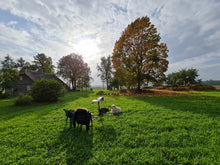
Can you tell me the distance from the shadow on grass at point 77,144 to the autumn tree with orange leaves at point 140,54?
1183cm

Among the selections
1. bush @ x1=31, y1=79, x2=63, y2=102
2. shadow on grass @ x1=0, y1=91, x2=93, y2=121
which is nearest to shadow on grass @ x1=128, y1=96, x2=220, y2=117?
shadow on grass @ x1=0, y1=91, x2=93, y2=121

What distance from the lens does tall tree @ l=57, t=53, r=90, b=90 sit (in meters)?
30.5

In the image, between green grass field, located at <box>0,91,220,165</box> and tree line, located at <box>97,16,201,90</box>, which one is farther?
tree line, located at <box>97,16,201,90</box>

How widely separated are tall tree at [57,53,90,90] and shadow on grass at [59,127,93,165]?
95.4 feet

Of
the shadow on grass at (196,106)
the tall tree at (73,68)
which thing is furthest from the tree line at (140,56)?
the tall tree at (73,68)

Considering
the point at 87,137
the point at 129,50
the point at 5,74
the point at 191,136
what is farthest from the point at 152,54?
the point at 5,74

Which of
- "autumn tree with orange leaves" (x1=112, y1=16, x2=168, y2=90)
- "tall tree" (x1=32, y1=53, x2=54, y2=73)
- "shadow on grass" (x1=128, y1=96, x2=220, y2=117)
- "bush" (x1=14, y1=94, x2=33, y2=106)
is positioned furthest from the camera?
"tall tree" (x1=32, y1=53, x2=54, y2=73)

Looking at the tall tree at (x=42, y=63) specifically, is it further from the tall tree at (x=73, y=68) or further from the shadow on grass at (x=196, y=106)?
the shadow on grass at (x=196, y=106)

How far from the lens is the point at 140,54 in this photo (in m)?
13.9

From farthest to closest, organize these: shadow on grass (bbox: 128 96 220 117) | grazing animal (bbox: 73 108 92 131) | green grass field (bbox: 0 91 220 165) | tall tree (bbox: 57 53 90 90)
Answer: tall tree (bbox: 57 53 90 90) < shadow on grass (bbox: 128 96 220 117) < grazing animal (bbox: 73 108 92 131) < green grass field (bbox: 0 91 220 165)

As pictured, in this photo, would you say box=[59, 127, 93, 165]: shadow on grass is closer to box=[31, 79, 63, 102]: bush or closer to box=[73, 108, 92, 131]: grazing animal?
box=[73, 108, 92, 131]: grazing animal

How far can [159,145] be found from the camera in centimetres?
267

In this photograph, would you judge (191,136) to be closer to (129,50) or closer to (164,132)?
(164,132)

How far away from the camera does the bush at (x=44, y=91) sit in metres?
10.3
